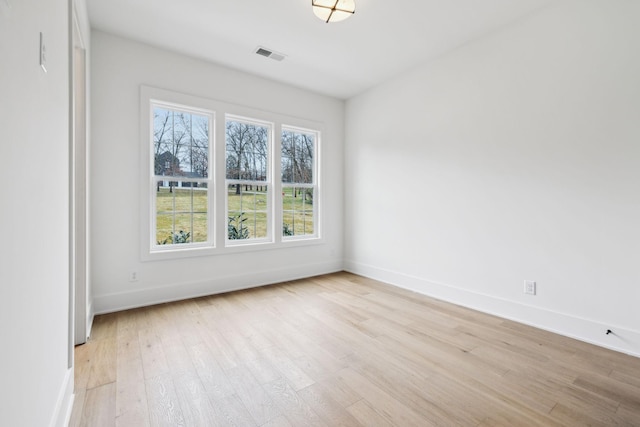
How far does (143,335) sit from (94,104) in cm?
234

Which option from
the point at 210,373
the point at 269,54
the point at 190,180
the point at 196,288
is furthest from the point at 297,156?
the point at 210,373

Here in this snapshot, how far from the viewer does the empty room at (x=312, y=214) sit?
5.13ft

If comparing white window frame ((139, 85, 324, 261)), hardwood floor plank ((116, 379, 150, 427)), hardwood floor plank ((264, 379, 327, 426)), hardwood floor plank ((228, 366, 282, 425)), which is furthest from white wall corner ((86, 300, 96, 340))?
hardwood floor plank ((264, 379, 327, 426))

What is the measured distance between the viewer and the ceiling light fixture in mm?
2490

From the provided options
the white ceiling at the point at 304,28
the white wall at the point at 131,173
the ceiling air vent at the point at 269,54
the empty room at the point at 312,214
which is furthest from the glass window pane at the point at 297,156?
the ceiling air vent at the point at 269,54

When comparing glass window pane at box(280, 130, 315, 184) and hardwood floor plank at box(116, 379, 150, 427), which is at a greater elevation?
glass window pane at box(280, 130, 315, 184)

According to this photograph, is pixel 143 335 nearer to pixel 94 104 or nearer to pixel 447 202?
pixel 94 104

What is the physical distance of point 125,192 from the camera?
3.17 m

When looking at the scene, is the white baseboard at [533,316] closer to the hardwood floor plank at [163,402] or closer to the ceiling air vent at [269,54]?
the hardwood floor plank at [163,402]

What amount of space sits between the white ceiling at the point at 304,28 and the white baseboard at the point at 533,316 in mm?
2803

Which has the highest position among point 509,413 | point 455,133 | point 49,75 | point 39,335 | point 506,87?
point 506,87

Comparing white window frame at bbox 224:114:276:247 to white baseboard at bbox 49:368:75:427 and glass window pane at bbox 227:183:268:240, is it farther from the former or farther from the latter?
white baseboard at bbox 49:368:75:427

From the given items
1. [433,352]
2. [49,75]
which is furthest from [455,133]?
[49,75]

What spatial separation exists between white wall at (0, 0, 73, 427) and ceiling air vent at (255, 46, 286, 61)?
2.03 meters
